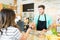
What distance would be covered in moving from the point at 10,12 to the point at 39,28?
1.44 feet

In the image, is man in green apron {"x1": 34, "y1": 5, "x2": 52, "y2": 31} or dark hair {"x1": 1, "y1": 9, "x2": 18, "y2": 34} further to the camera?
man in green apron {"x1": 34, "y1": 5, "x2": 52, "y2": 31}

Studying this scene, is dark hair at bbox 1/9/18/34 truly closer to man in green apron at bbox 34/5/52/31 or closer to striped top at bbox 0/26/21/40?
striped top at bbox 0/26/21/40

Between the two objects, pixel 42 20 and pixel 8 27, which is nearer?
pixel 8 27

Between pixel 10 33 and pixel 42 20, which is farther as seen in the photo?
pixel 42 20

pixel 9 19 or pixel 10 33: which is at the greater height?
pixel 9 19

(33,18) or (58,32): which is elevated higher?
(33,18)

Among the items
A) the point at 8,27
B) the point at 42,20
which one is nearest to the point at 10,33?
the point at 8,27

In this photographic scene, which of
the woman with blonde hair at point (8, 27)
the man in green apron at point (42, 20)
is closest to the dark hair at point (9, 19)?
the woman with blonde hair at point (8, 27)

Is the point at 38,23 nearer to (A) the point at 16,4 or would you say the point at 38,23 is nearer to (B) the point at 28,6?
(B) the point at 28,6

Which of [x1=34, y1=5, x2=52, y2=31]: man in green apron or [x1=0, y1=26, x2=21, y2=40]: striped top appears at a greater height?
[x1=34, y1=5, x2=52, y2=31]: man in green apron

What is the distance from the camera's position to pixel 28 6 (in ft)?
5.45

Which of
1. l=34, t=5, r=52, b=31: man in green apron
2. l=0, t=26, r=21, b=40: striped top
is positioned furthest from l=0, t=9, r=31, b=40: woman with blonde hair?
l=34, t=5, r=52, b=31: man in green apron

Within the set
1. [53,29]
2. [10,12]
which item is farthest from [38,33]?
[10,12]

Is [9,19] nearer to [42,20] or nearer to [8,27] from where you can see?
[8,27]
